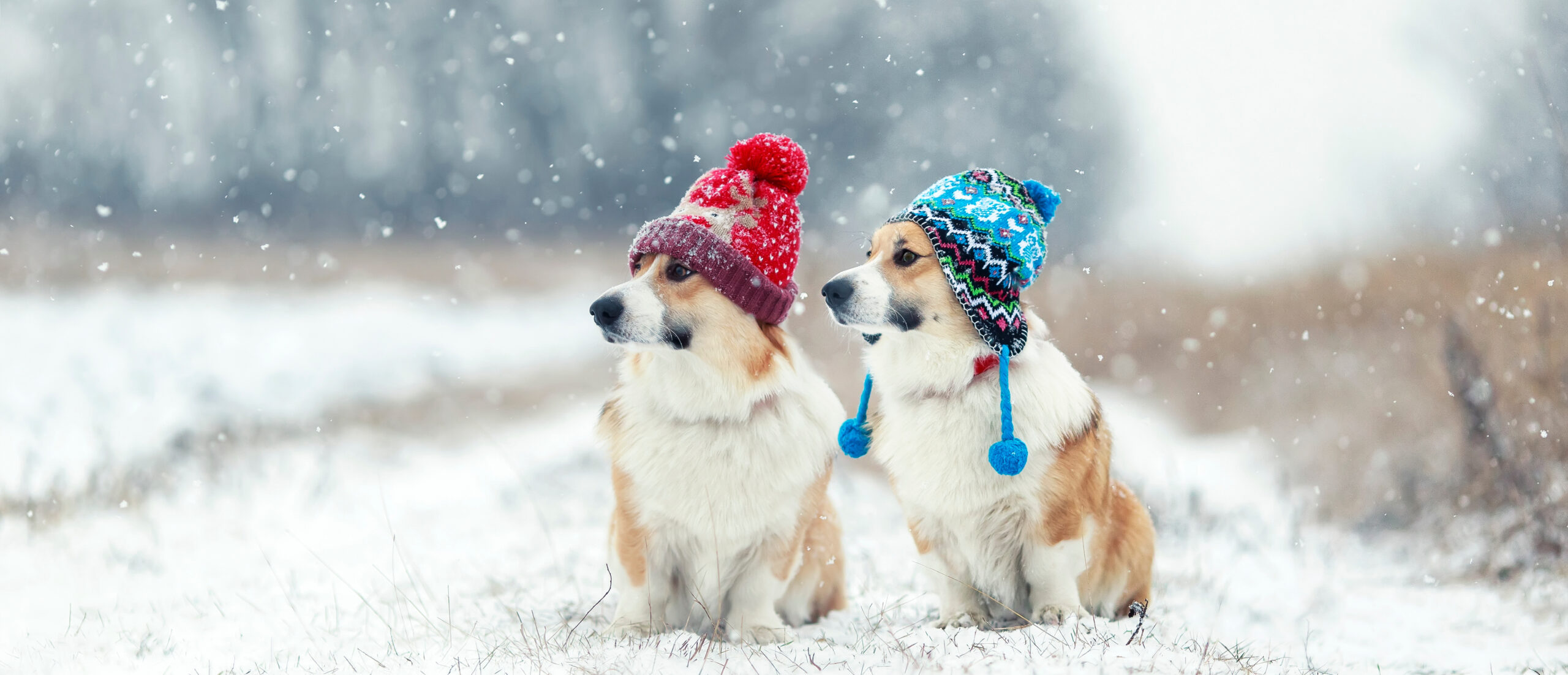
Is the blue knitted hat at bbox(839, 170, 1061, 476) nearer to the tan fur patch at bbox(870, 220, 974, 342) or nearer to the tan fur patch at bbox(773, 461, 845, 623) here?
the tan fur patch at bbox(870, 220, 974, 342)

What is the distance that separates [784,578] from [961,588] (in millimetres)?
622

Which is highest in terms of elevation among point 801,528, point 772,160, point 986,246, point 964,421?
point 772,160

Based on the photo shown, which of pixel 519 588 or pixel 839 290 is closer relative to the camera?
pixel 839 290

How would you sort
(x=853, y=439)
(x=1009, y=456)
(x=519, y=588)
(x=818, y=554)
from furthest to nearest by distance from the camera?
(x=519, y=588), (x=818, y=554), (x=853, y=439), (x=1009, y=456)

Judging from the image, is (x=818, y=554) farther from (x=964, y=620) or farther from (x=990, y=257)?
(x=990, y=257)

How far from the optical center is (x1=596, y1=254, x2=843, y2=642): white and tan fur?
126 inches

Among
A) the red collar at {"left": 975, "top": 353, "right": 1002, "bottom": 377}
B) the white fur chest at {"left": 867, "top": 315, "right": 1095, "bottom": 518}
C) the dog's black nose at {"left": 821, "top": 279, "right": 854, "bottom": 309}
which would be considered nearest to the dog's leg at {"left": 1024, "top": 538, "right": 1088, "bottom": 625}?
the white fur chest at {"left": 867, "top": 315, "right": 1095, "bottom": 518}

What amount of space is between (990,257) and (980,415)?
0.53 meters

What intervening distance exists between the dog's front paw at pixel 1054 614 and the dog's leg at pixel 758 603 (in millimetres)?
847

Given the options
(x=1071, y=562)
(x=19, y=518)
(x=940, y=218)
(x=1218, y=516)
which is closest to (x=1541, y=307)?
(x=1218, y=516)

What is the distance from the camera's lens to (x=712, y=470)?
3238 millimetres

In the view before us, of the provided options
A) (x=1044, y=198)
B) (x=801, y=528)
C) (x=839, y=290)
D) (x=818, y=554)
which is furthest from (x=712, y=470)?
(x=1044, y=198)

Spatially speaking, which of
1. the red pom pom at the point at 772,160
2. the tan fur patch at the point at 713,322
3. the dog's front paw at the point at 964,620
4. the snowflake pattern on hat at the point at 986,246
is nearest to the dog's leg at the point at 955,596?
the dog's front paw at the point at 964,620

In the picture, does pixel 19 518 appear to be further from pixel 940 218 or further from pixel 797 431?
pixel 940 218
